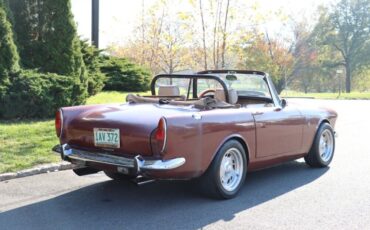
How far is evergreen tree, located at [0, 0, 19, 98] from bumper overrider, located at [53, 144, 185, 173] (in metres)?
5.08

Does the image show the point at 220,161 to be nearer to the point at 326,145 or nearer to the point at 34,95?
the point at 326,145

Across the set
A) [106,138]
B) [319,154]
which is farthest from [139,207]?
[319,154]

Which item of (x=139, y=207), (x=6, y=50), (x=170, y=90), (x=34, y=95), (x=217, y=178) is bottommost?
(x=139, y=207)

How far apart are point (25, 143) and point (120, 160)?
143 inches

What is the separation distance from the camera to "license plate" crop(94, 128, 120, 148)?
16.1ft

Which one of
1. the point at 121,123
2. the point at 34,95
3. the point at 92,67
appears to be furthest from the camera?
the point at 92,67

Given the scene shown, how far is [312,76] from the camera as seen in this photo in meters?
65.0

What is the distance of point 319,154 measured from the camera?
7020mm

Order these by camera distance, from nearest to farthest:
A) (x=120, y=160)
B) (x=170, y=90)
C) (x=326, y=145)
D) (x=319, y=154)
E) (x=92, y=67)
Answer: (x=120, y=160), (x=170, y=90), (x=319, y=154), (x=326, y=145), (x=92, y=67)

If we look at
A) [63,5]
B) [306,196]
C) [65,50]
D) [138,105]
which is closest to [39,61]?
[65,50]

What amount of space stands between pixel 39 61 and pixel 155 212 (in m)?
7.72

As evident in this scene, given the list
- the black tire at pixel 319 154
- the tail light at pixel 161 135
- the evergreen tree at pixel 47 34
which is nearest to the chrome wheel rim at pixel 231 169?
the tail light at pixel 161 135

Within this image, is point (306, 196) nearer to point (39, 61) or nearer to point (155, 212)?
point (155, 212)

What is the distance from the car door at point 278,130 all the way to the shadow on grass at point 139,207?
450mm
